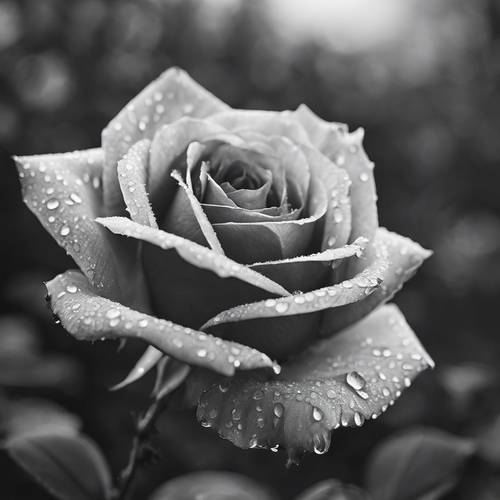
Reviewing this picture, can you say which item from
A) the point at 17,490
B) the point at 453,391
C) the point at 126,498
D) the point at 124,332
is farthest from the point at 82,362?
the point at 124,332

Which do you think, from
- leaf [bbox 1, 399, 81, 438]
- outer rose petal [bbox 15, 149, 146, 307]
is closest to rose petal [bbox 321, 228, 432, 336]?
outer rose petal [bbox 15, 149, 146, 307]

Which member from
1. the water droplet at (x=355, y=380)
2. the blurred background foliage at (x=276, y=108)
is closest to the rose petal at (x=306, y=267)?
the water droplet at (x=355, y=380)

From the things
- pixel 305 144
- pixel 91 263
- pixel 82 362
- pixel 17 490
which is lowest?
pixel 17 490

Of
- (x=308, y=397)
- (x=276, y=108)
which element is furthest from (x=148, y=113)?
(x=276, y=108)

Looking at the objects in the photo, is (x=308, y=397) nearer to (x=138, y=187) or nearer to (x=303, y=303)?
(x=303, y=303)

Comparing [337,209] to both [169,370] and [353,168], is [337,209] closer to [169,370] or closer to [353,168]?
[353,168]

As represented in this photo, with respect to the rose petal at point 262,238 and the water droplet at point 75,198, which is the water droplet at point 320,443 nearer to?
the rose petal at point 262,238

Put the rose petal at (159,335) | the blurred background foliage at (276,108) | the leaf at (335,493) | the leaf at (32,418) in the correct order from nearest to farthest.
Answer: the rose petal at (159,335) → the leaf at (335,493) → the leaf at (32,418) → the blurred background foliage at (276,108)
